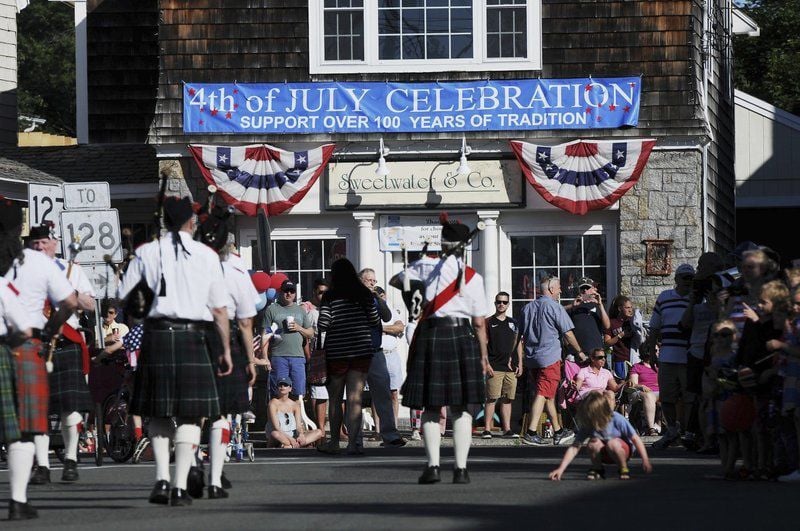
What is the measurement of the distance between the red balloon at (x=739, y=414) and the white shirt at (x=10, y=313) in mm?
5173

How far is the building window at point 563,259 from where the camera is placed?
71.8 ft

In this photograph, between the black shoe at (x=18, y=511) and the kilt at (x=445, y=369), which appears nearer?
the black shoe at (x=18, y=511)

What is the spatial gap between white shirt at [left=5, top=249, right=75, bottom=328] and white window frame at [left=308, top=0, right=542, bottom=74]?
11.0 metres

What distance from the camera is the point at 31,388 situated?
10.4 meters

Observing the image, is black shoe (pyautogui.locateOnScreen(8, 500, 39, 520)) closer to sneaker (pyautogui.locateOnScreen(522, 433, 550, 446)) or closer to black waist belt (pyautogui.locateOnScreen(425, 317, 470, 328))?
black waist belt (pyautogui.locateOnScreen(425, 317, 470, 328))

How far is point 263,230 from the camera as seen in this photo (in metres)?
19.5

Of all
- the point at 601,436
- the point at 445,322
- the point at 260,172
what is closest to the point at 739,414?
the point at 601,436

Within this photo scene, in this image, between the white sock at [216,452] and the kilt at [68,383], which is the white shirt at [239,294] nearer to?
the white sock at [216,452]

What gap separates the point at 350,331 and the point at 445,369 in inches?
162

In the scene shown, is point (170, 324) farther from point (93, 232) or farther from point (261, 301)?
point (93, 232)

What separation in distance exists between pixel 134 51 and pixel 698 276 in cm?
1196

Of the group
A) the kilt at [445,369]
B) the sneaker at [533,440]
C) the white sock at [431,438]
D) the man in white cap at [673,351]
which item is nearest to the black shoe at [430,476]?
the white sock at [431,438]

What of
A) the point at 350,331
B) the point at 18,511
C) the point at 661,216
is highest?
the point at 661,216

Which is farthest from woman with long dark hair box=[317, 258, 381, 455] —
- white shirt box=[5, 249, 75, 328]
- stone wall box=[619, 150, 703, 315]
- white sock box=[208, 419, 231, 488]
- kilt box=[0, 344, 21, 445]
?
kilt box=[0, 344, 21, 445]
